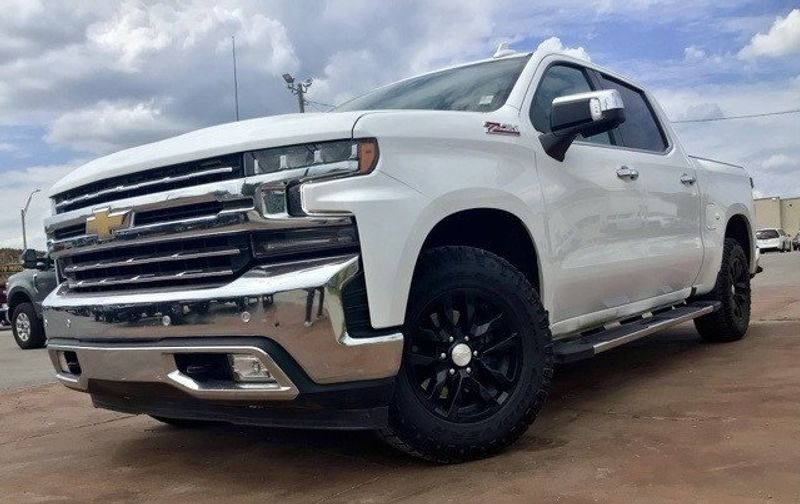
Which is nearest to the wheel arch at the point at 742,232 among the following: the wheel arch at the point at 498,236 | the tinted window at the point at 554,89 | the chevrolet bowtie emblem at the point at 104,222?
the tinted window at the point at 554,89

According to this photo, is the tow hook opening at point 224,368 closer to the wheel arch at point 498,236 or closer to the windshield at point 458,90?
the wheel arch at point 498,236

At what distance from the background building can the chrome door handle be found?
6095 cm

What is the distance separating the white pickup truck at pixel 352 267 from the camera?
2.81 m

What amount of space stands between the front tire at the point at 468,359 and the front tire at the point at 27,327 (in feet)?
30.4

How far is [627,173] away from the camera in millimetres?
4414

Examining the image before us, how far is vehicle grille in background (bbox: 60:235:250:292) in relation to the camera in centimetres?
289

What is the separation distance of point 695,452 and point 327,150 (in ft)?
6.05

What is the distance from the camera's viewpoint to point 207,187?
9.62 feet

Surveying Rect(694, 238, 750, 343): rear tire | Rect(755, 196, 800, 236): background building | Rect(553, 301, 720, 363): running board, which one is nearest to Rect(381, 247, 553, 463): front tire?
Rect(553, 301, 720, 363): running board

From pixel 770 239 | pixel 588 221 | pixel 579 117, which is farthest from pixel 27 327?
pixel 770 239

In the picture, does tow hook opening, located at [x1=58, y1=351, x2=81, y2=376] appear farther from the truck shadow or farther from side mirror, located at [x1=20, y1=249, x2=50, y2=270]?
side mirror, located at [x1=20, y1=249, x2=50, y2=270]

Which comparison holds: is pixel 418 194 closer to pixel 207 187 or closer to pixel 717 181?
pixel 207 187

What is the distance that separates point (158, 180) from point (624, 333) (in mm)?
2484

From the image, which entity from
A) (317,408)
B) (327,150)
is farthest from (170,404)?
(327,150)
